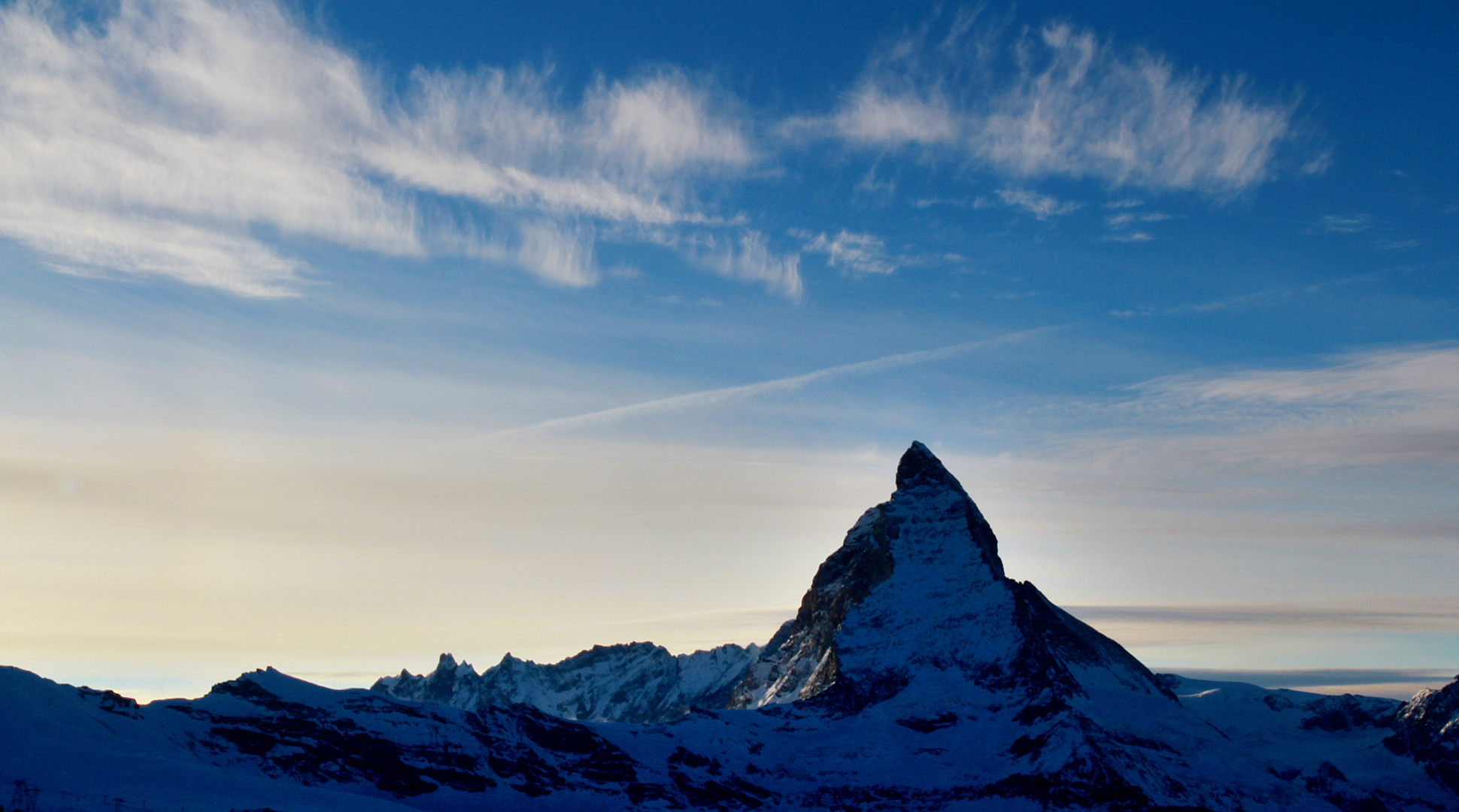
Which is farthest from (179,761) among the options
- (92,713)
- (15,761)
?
(15,761)

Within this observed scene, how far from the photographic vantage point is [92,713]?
198m

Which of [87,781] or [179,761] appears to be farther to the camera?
[179,761]

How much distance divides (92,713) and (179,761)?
19078 mm

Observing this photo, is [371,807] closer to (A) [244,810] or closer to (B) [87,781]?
(A) [244,810]

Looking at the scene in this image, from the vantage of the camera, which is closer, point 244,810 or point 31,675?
point 244,810

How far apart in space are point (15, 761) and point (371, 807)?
53.6 metres

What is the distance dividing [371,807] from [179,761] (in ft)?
108

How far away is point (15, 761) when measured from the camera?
165375mm

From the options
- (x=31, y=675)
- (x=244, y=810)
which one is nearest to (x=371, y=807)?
(x=244, y=810)

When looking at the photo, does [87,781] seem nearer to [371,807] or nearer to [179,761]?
[179,761]

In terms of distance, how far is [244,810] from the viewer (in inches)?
6565

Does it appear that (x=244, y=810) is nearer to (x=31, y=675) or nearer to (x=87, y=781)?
(x=87, y=781)

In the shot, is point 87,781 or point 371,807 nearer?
point 87,781

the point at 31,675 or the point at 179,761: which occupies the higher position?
the point at 31,675
